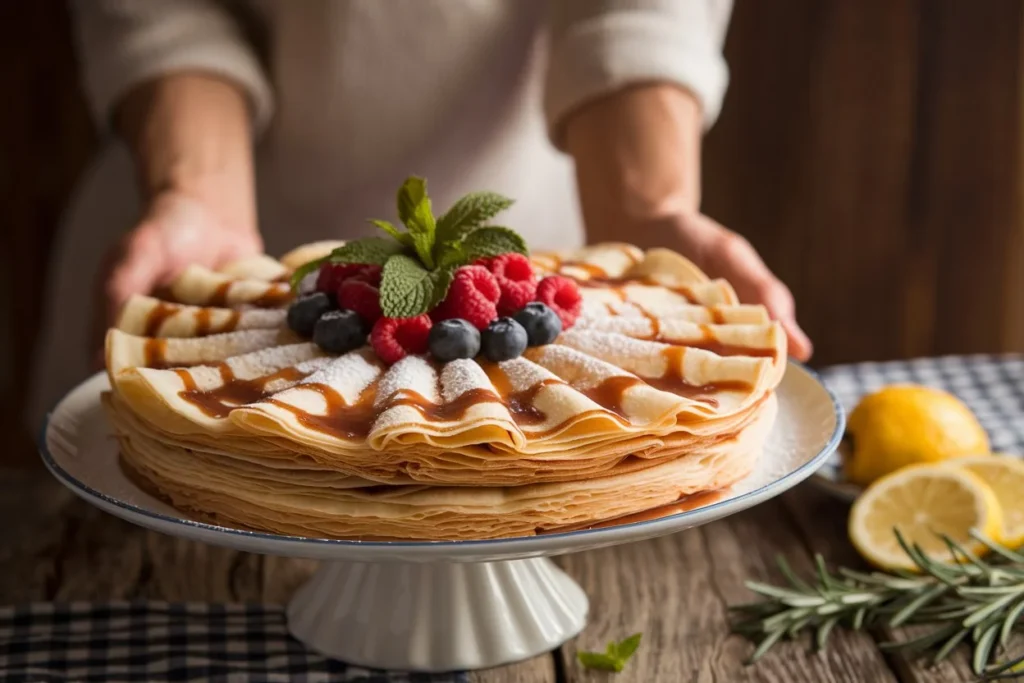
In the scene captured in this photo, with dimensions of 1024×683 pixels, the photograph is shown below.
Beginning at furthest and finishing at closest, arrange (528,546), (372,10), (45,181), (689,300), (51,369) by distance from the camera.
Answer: (45,181), (51,369), (372,10), (689,300), (528,546)

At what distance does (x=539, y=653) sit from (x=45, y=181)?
221cm

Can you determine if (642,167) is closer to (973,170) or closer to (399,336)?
(399,336)

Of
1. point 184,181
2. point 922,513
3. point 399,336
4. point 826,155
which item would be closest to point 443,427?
point 399,336

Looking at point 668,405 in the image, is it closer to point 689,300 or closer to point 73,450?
point 689,300

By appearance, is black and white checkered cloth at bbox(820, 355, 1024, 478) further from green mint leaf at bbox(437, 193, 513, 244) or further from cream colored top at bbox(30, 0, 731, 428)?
green mint leaf at bbox(437, 193, 513, 244)

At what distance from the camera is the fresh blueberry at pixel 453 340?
4.01 ft

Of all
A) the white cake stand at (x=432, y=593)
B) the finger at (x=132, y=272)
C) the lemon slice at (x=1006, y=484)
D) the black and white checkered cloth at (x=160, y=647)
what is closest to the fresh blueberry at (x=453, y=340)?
the white cake stand at (x=432, y=593)

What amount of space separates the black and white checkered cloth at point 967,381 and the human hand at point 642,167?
0.95 feet

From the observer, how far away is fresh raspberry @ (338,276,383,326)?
1284 millimetres

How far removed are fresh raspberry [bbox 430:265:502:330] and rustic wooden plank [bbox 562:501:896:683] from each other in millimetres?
379

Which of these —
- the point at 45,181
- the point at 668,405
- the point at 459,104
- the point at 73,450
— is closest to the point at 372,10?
the point at 459,104

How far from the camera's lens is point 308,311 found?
131cm

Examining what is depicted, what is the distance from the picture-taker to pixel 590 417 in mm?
1077

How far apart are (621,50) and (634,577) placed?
0.84m
